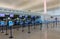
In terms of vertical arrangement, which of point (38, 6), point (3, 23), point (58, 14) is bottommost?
point (3, 23)

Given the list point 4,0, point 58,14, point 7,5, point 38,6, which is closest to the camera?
point 4,0

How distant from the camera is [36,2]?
11.9m

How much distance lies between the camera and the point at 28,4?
1195cm

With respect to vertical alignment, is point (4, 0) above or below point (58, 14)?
above

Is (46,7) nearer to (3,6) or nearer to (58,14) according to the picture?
(58,14)

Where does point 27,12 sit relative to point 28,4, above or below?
below

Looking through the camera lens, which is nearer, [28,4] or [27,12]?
[28,4]

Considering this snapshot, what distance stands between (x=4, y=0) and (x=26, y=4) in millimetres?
2665

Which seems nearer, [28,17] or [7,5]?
[7,5]

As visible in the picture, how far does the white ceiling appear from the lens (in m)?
10.5

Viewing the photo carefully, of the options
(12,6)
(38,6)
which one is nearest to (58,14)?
(38,6)

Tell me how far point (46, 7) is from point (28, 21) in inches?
105

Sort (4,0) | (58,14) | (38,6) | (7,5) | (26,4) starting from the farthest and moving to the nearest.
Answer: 1. (58,14)
2. (38,6)
3. (26,4)
4. (7,5)
5. (4,0)

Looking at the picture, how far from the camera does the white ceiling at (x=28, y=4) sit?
10.5m
